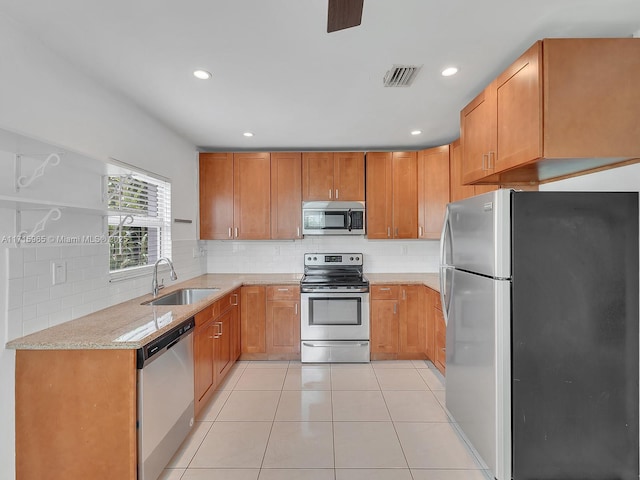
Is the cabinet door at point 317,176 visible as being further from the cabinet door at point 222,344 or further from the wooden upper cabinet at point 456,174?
the cabinet door at point 222,344

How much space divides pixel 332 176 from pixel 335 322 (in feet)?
5.59

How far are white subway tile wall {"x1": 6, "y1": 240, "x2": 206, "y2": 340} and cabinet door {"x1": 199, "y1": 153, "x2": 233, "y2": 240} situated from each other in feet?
4.65

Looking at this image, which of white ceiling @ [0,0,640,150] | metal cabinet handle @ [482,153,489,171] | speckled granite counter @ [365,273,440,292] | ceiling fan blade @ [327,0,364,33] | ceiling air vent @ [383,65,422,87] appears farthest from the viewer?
speckled granite counter @ [365,273,440,292]

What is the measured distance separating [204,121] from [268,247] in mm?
1753

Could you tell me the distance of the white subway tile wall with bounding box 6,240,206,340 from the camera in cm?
169

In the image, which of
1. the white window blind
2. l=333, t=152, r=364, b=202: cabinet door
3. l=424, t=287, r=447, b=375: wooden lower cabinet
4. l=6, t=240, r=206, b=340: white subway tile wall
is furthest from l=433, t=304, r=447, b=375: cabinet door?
l=6, t=240, r=206, b=340: white subway tile wall

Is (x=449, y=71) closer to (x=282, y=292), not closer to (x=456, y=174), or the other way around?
(x=456, y=174)

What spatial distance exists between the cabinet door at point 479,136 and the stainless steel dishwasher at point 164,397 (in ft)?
7.55

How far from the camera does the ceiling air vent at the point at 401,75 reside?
84.1 inches

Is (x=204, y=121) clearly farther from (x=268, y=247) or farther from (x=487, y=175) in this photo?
(x=487, y=175)

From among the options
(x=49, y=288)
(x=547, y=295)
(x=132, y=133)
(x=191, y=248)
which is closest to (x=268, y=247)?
(x=191, y=248)

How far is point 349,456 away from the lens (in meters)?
2.10

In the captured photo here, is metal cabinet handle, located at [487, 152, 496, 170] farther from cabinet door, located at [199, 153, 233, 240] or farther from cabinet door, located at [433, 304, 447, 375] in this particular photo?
cabinet door, located at [199, 153, 233, 240]

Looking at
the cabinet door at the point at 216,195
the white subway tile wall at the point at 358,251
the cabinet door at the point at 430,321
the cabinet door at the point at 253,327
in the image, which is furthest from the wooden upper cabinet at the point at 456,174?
the cabinet door at the point at 216,195
